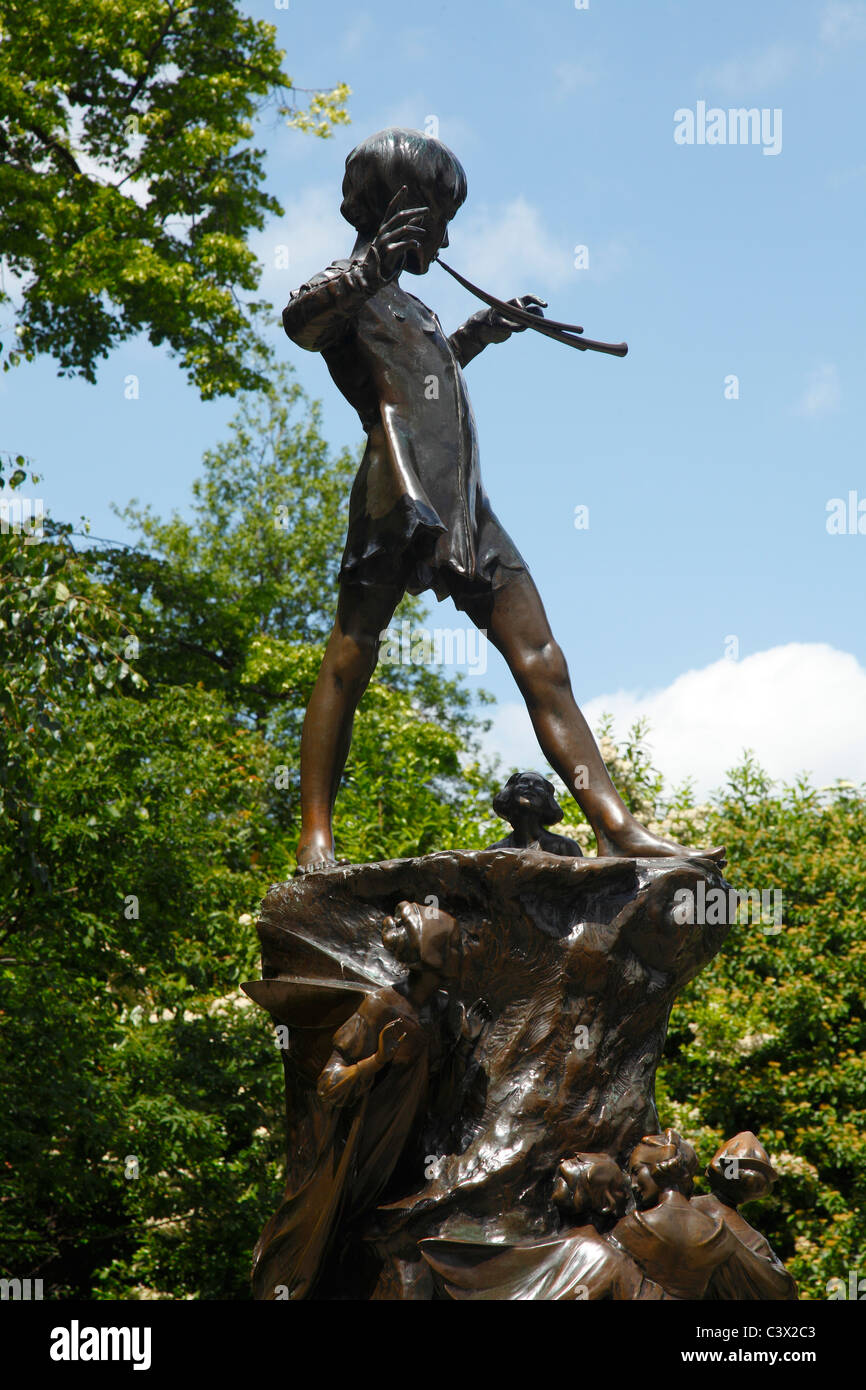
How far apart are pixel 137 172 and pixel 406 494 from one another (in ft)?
35.9

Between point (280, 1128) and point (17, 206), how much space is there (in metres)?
8.08

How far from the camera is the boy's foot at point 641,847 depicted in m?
4.18

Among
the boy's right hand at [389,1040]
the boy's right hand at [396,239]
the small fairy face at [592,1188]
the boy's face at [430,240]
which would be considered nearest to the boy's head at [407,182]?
the boy's face at [430,240]

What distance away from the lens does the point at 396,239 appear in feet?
14.5

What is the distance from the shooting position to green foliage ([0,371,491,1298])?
7.77 metres

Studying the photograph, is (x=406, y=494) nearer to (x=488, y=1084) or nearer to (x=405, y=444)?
(x=405, y=444)

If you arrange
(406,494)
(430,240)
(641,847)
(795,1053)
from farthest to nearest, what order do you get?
(795,1053) < (430,240) < (406,494) < (641,847)

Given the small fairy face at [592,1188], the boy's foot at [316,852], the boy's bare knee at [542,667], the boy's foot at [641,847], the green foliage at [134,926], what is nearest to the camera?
the small fairy face at [592,1188]

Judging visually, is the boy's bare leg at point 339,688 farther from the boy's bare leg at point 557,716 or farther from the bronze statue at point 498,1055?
the boy's bare leg at point 557,716

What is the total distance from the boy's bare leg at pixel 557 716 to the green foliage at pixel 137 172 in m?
9.57

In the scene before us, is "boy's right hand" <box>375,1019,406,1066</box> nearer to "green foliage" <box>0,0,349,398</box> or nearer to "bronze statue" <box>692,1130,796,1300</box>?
"bronze statue" <box>692,1130,796,1300</box>

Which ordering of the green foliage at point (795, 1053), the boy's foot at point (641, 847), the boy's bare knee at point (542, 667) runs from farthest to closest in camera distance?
the green foliage at point (795, 1053) < the boy's bare knee at point (542, 667) < the boy's foot at point (641, 847)

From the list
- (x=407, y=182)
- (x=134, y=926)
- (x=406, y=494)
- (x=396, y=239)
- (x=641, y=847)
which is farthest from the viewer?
(x=134, y=926)

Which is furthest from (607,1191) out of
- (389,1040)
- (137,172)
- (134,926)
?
(137,172)
